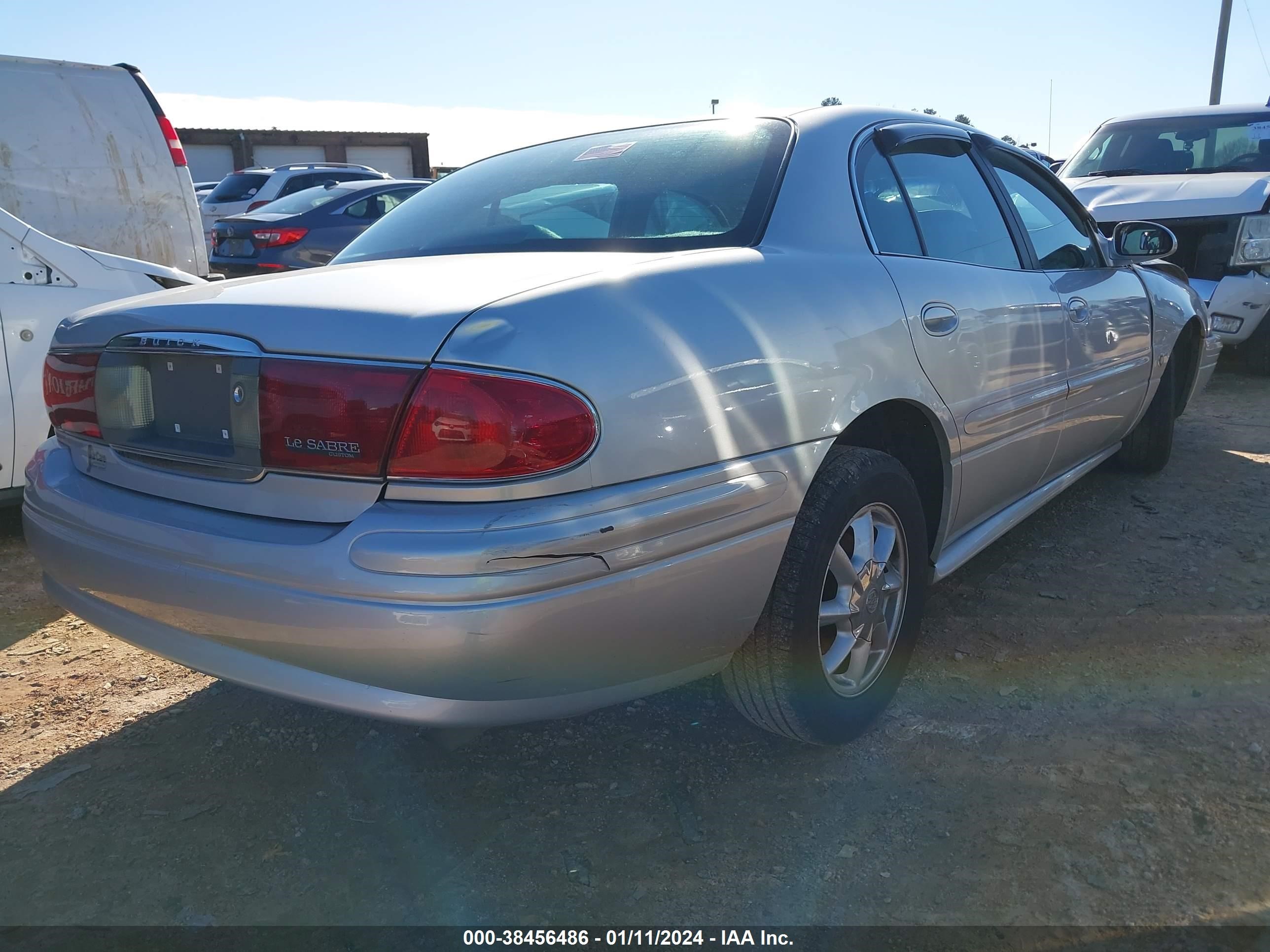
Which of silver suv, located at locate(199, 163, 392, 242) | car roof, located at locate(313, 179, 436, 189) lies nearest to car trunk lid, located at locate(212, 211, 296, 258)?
car roof, located at locate(313, 179, 436, 189)

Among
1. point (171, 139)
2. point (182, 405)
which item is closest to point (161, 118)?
point (171, 139)

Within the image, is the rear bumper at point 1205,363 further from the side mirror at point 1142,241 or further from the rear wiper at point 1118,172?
the rear wiper at point 1118,172

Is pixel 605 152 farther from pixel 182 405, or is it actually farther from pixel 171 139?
pixel 171 139

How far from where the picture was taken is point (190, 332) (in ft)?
6.26

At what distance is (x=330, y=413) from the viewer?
171 centimetres

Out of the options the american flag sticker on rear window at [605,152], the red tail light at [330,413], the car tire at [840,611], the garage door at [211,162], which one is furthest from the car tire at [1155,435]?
the garage door at [211,162]

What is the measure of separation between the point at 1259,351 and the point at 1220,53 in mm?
16621

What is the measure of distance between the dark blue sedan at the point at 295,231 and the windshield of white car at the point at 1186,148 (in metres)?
5.68

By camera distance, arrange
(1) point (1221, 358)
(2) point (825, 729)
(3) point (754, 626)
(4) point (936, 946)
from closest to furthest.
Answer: (4) point (936, 946) → (3) point (754, 626) → (2) point (825, 729) → (1) point (1221, 358)

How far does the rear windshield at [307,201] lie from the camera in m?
9.26

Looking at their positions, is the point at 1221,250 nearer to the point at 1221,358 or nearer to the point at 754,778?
the point at 1221,358

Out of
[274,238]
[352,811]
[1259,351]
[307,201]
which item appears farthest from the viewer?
[307,201]

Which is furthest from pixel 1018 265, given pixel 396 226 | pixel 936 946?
pixel 936 946

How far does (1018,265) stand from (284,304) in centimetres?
223
